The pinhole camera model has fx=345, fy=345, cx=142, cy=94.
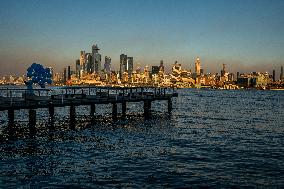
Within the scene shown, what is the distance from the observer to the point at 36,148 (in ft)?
123

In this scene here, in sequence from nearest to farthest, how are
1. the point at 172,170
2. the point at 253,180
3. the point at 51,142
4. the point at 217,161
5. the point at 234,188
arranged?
the point at 234,188, the point at 253,180, the point at 172,170, the point at 217,161, the point at 51,142

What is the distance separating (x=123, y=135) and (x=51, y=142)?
35.7 ft


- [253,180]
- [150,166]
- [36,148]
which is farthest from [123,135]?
[253,180]

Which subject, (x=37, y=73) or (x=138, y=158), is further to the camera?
(x=37, y=73)

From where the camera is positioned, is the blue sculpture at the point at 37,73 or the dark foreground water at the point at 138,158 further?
the blue sculpture at the point at 37,73

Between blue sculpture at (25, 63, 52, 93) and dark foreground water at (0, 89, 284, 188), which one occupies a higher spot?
blue sculpture at (25, 63, 52, 93)

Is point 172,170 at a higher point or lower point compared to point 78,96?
lower

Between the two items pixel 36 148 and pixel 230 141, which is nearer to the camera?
pixel 36 148

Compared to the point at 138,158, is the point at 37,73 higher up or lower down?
higher up

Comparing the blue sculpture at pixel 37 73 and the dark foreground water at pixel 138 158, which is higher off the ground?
the blue sculpture at pixel 37 73

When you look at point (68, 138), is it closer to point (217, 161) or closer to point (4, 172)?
point (4, 172)

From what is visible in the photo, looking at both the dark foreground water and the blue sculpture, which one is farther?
the blue sculpture

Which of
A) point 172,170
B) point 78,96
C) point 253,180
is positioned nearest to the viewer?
point 253,180

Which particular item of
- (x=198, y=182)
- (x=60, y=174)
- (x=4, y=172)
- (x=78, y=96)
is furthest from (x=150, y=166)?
(x=78, y=96)
